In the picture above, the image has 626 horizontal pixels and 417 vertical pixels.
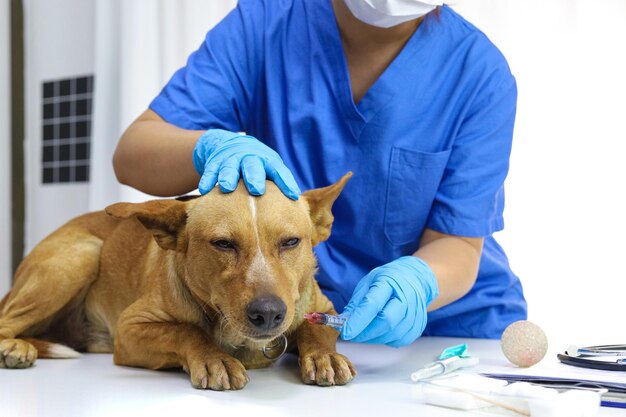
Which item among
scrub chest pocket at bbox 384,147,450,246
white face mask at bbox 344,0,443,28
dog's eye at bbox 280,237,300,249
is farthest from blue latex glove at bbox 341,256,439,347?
white face mask at bbox 344,0,443,28

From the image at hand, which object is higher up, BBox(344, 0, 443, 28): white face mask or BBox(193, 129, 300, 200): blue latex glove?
BBox(344, 0, 443, 28): white face mask

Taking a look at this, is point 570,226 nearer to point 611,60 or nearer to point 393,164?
point 611,60

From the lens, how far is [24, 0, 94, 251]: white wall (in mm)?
3402

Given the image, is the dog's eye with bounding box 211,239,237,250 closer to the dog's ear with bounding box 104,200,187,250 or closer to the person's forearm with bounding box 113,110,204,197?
the dog's ear with bounding box 104,200,187,250

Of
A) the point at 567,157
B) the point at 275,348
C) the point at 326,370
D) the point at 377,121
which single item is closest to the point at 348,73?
the point at 377,121

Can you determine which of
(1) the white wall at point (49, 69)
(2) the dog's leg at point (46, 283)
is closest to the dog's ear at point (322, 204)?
(2) the dog's leg at point (46, 283)

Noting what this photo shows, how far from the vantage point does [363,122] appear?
1.62 metres

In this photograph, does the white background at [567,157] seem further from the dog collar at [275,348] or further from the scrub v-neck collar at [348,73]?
the dog collar at [275,348]

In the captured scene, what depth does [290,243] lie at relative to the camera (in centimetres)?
128

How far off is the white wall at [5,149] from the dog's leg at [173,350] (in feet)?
7.25

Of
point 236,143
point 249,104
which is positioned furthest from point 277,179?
point 249,104

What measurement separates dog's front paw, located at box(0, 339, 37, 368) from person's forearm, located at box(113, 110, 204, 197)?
41cm

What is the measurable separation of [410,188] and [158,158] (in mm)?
535

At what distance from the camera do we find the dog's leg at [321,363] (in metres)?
1.16
